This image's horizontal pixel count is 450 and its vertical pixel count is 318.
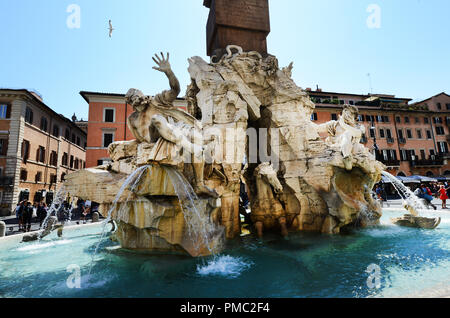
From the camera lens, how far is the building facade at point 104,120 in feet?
77.8

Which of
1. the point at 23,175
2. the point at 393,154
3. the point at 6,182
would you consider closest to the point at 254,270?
the point at 6,182

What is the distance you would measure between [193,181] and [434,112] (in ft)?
132

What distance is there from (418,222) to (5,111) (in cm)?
2800

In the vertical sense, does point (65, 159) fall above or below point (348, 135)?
above

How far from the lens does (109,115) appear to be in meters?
24.3

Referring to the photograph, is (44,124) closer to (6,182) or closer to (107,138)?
(107,138)

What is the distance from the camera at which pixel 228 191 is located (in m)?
5.86

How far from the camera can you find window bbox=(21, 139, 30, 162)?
67.3 feet

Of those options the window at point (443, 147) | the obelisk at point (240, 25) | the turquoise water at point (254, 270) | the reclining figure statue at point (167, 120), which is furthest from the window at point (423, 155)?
the reclining figure statue at point (167, 120)

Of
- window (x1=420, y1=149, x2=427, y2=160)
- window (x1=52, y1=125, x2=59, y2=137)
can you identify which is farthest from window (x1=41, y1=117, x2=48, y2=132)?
window (x1=420, y1=149, x2=427, y2=160)

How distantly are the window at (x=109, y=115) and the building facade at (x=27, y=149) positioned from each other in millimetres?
5482

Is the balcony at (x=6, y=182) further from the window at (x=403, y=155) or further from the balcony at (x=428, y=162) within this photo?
the balcony at (x=428, y=162)

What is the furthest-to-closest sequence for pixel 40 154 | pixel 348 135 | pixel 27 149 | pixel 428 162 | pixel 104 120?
pixel 428 162 → pixel 104 120 → pixel 40 154 → pixel 27 149 → pixel 348 135
